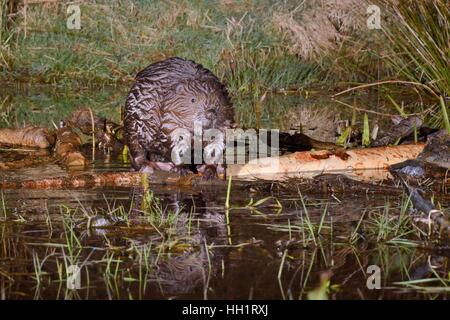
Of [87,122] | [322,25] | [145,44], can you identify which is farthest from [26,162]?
[322,25]

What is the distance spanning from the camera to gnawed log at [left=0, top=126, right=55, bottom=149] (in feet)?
25.9

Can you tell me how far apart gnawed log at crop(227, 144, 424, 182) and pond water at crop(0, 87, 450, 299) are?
0.44m

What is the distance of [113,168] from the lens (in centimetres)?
720

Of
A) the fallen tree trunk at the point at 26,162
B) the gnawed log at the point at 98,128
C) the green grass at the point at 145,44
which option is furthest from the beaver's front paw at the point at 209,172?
the green grass at the point at 145,44

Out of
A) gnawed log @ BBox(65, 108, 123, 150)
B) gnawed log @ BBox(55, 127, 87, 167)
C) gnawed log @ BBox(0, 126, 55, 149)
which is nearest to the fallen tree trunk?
gnawed log @ BBox(55, 127, 87, 167)

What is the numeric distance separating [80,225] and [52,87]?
747cm

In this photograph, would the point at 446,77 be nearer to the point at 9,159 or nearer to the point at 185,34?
the point at 9,159

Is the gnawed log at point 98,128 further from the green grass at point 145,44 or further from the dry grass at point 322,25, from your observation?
the dry grass at point 322,25

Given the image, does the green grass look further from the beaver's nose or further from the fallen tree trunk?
the beaver's nose

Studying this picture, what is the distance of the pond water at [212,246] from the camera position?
4.17m

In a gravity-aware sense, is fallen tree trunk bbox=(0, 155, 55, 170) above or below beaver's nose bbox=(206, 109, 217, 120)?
below

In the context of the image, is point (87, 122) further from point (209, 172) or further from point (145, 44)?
point (145, 44)

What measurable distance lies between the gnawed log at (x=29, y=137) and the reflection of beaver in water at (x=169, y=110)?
1212 mm
